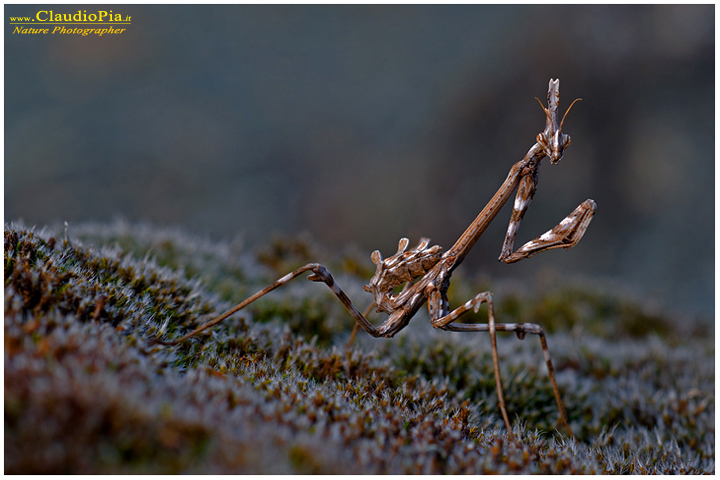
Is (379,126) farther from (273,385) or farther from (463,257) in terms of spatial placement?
(273,385)

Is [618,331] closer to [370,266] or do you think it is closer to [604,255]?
[370,266]

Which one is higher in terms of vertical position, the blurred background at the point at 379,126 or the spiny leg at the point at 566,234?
the blurred background at the point at 379,126

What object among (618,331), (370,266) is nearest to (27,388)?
(370,266)

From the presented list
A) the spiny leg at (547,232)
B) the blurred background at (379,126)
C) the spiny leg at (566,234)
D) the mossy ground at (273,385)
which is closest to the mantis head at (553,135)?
the spiny leg at (547,232)

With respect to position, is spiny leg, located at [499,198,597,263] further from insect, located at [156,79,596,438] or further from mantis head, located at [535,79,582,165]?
mantis head, located at [535,79,582,165]

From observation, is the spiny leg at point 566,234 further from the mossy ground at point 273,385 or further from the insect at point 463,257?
the mossy ground at point 273,385

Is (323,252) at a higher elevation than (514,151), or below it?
below

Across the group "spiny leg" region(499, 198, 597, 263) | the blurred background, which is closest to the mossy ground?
"spiny leg" region(499, 198, 597, 263)

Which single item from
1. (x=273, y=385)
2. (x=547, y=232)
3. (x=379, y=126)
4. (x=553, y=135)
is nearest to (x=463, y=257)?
(x=547, y=232)
